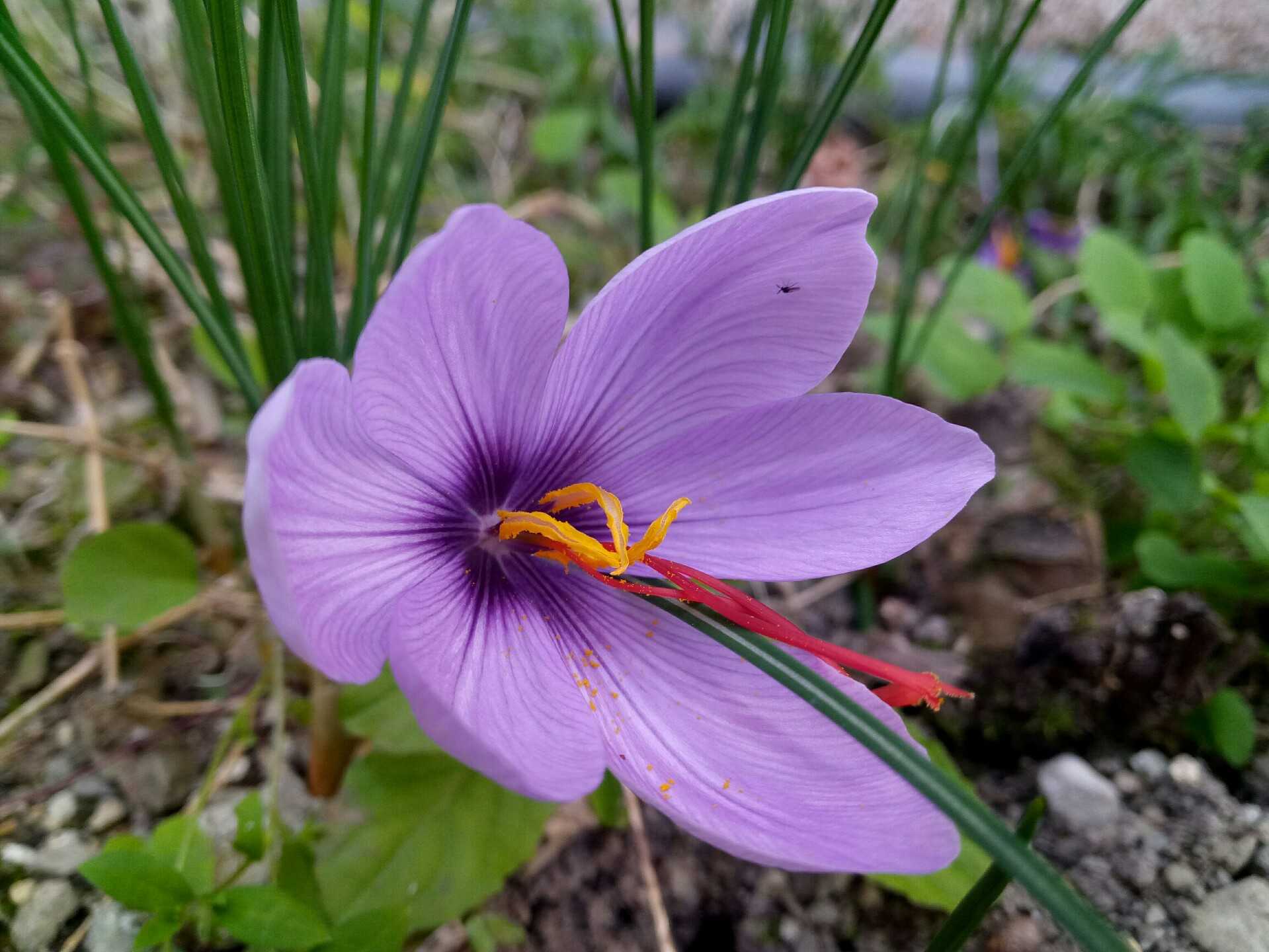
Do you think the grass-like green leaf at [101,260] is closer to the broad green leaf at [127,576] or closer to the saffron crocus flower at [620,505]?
the broad green leaf at [127,576]

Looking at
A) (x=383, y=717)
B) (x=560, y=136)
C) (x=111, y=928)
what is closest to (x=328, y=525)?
(x=383, y=717)

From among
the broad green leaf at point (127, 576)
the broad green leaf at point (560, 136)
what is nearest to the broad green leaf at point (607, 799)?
the broad green leaf at point (127, 576)

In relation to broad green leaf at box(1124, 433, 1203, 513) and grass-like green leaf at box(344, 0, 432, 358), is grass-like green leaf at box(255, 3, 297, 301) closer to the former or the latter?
grass-like green leaf at box(344, 0, 432, 358)

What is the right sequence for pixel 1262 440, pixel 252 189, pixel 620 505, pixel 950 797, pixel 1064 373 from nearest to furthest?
pixel 950 797
pixel 252 189
pixel 620 505
pixel 1262 440
pixel 1064 373

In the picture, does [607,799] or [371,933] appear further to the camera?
[607,799]

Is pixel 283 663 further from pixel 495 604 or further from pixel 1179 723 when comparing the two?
pixel 1179 723

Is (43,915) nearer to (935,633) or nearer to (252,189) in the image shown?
(252,189)

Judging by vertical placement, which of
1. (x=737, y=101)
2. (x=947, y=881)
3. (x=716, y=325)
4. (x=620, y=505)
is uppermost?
(x=737, y=101)

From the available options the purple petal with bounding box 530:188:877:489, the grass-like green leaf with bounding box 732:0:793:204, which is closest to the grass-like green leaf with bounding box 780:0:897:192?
the grass-like green leaf with bounding box 732:0:793:204
